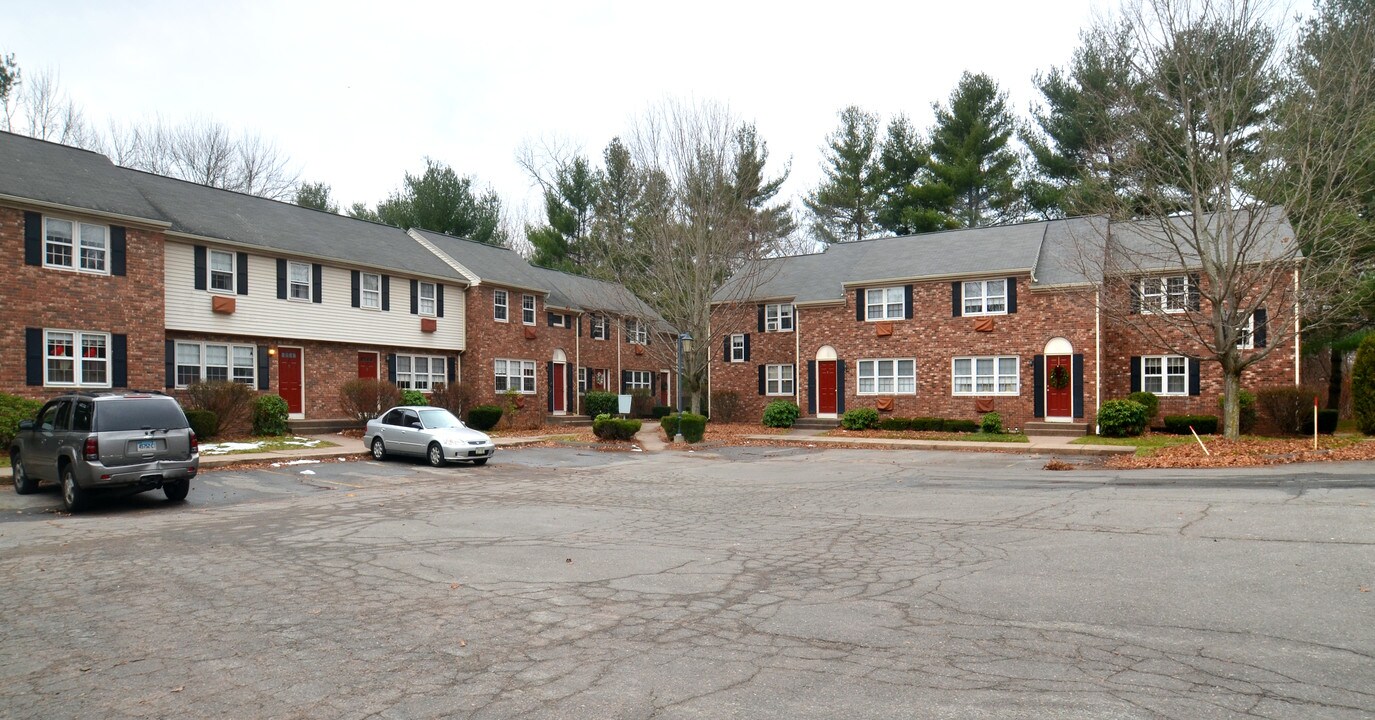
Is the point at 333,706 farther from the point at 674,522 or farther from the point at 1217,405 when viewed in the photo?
the point at 1217,405

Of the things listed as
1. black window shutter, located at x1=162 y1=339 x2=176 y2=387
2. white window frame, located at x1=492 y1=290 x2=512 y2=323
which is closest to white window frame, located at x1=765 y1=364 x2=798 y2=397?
white window frame, located at x1=492 y1=290 x2=512 y2=323

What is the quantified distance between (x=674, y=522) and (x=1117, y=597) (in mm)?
6096

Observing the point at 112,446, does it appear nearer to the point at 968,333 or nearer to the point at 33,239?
the point at 33,239

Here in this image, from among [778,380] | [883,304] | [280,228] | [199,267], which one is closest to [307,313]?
[280,228]

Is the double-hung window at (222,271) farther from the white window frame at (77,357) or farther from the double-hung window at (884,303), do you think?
the double-hung window at (884,303)

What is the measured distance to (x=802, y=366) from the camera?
1403 inches

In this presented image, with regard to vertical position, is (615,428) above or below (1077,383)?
below

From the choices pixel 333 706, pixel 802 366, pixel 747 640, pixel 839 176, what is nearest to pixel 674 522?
pixel 747 640

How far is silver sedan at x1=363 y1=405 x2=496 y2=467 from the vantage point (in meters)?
20.8

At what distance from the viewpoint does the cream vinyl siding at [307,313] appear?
986 inches

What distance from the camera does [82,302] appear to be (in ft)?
72.9

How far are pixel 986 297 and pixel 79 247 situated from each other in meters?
29.2

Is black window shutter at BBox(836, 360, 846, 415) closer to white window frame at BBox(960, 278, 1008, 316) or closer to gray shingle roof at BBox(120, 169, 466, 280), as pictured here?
white window frame at BBox(960, 278, 1008, 316)

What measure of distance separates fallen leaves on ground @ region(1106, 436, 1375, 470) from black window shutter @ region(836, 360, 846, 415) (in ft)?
46.5
